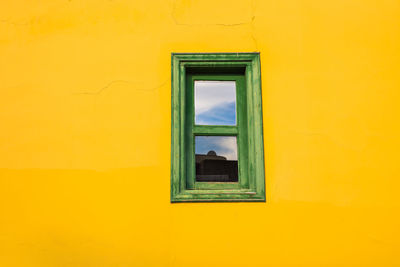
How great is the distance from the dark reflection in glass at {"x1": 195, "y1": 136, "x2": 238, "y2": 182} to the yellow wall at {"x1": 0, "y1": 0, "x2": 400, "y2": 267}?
25 cm

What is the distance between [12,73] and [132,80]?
90 cm

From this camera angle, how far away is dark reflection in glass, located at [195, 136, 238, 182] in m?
2.09

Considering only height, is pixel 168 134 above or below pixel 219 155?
above

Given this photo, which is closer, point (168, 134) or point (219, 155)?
point (168, 134)

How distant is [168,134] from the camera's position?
1.97m

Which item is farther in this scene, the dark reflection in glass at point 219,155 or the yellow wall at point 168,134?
the dark reflection in glass at point 219,155

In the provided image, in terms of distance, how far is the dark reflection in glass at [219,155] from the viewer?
209cm

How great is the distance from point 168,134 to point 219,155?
1.39ft

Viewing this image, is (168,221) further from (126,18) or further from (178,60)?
(126,18)

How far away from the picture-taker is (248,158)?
6.66ft

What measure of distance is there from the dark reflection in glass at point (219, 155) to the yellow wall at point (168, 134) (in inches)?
9.7

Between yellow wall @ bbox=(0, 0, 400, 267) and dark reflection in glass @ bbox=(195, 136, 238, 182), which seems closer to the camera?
yellow wall @ bbox=(0, 0, 400, 267)

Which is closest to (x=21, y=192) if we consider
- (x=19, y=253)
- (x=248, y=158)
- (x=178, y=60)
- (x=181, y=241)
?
(x=19, y=253)

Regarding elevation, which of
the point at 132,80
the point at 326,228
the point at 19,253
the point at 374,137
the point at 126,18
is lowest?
the point at 19,253
